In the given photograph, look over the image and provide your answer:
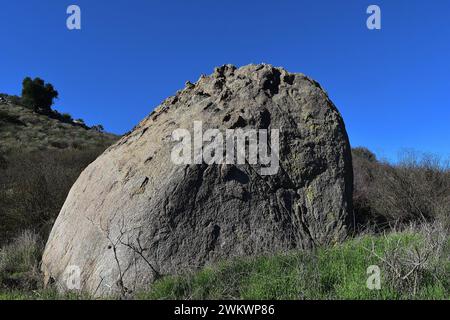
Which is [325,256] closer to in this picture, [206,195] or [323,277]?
[323,277]

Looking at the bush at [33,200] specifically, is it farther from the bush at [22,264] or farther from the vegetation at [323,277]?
the vegetation at [323,277]

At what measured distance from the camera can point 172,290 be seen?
5523mm

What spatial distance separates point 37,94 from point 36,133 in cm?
1105

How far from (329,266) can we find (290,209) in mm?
1507

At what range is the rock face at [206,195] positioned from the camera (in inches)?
249

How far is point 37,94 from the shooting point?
42594 millimetres

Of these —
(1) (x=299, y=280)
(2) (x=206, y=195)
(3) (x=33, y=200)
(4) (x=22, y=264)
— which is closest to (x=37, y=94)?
(3) (x=33, y=200)

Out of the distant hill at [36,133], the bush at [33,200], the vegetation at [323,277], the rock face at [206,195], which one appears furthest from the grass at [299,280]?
the distant hill at [36,133]

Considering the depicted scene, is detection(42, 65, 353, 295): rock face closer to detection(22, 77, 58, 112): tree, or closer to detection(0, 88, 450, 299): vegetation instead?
detection(0, 88, 450, 299): vegetation

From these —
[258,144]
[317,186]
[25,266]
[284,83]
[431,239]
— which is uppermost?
[284,83]

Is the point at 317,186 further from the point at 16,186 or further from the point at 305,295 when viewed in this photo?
the point at 16,186

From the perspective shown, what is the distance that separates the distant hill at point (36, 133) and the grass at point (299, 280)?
22.5 metres

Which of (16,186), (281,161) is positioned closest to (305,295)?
(281,161)

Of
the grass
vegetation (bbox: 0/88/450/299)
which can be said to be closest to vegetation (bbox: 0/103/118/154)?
vegetation (bbox: 0/88/450/299)
